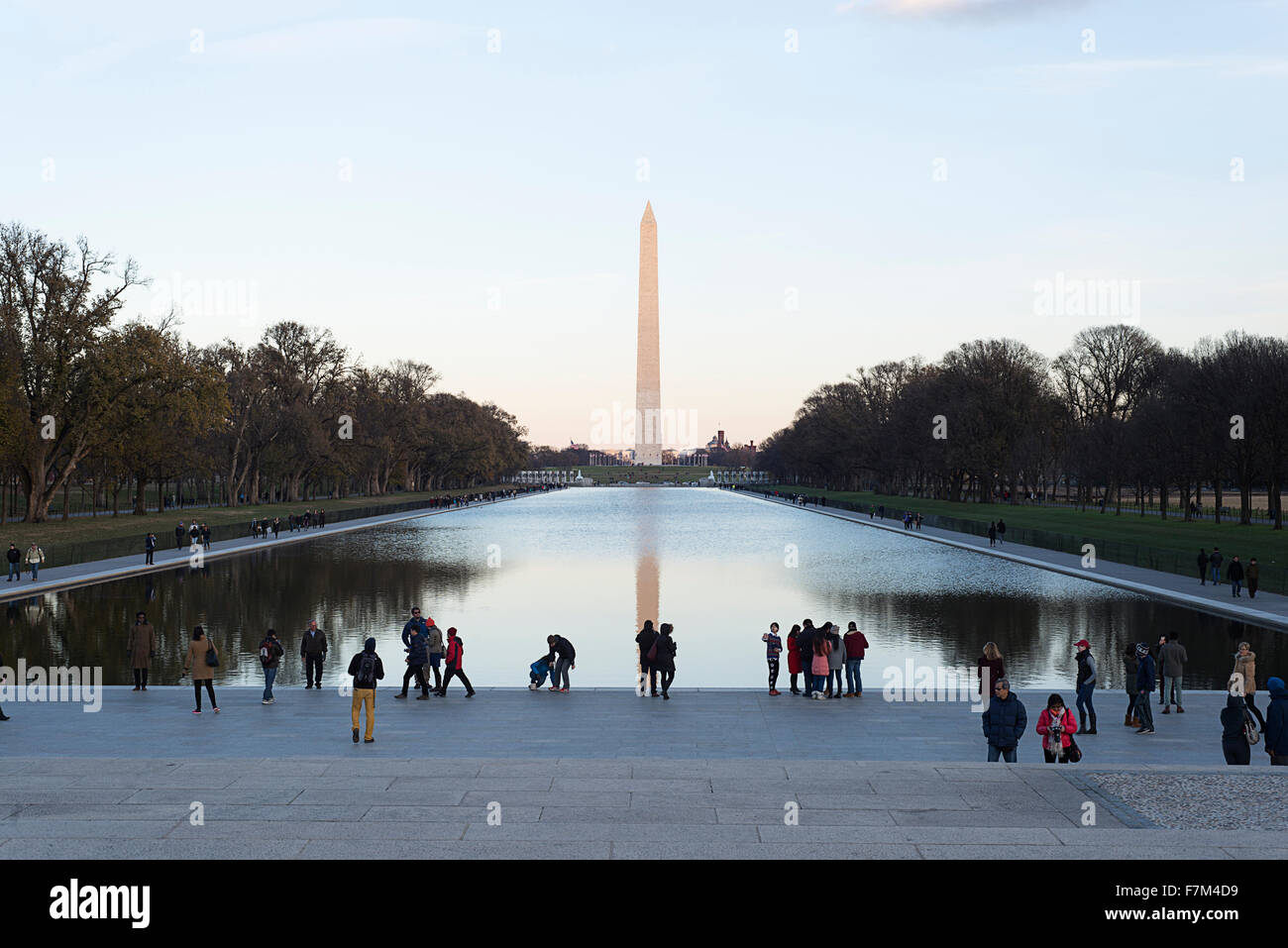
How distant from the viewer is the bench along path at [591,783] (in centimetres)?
887

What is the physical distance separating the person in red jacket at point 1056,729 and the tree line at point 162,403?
2176 inches

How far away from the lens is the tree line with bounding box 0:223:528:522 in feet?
194

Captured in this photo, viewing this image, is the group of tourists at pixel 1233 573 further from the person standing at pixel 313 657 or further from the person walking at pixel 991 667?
the person standing at pixel 313 657

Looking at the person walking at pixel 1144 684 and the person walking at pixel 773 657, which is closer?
the person walking at pixel 1144 684

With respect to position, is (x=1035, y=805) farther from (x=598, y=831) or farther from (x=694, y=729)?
(x=694, y=729)

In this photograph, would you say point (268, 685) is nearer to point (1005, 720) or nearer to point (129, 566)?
point (1005, 720)

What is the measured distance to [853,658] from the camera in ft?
61.6

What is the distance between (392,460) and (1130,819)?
12144cm

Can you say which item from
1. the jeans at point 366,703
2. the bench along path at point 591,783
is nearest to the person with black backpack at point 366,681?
the jeans at point 366,703

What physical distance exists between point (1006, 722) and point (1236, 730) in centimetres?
284

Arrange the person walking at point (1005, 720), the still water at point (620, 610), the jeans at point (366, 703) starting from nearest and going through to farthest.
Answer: the person walking at point (1005, 720) < the jeans at point (366, 703) < the still water at point (620, 610)

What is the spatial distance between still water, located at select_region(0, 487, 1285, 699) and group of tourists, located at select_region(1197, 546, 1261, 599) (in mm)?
3125

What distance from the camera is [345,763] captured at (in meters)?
12.3
